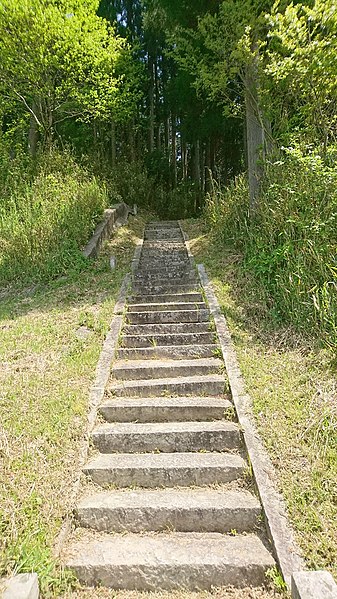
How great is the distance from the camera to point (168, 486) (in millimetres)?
2732

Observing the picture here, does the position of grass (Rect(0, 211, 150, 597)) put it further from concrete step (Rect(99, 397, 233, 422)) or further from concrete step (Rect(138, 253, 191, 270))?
concrete step (Rect(138, 253, 191, 270))

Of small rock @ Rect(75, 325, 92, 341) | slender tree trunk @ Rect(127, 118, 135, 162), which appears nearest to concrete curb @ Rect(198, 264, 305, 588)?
small rock @ Rect(75, 325, 92, 341)

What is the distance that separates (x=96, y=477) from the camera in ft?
9.00

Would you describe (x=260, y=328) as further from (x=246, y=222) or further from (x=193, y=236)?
(x=193, y=236)

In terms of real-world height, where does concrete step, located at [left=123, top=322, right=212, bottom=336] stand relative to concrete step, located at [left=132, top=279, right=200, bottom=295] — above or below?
below

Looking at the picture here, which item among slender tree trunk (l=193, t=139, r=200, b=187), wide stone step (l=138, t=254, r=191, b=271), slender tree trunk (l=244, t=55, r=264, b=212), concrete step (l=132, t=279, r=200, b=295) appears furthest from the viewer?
slender tree trunk (l=193, t=139, r=200, b=187)

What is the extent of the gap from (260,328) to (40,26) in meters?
Answer: 7.45

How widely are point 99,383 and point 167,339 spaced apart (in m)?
1.03

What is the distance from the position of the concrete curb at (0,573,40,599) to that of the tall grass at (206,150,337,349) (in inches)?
113

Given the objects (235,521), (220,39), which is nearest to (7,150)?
(220,39)

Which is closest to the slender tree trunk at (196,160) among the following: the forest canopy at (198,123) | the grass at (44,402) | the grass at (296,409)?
the forest canopy at (198,123)

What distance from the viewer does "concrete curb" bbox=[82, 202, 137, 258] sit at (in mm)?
6727

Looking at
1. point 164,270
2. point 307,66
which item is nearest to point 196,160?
point 164,270

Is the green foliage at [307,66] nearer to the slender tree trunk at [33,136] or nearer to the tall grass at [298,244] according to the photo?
the tall grass at [298,244]
